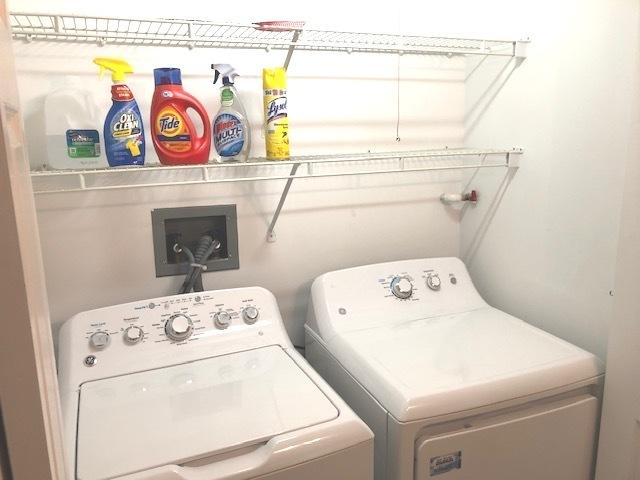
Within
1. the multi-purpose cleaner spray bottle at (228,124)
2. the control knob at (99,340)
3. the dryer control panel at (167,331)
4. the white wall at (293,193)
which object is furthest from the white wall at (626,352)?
the control knob at (99,340)

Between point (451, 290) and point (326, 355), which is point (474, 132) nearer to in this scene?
point (451, 290)

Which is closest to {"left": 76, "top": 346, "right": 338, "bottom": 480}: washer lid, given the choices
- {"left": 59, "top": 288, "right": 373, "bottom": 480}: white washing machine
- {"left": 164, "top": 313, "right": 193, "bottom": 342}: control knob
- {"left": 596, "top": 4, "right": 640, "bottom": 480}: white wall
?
{"left": 59, "top": 288, "right": 373, "bottom": 480}: white washing machine

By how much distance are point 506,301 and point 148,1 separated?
1.73m

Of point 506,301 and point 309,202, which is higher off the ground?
point 309,202

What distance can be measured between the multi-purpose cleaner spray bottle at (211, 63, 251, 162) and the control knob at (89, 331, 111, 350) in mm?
656

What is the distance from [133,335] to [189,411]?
399 millimetres

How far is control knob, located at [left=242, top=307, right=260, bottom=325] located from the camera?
5.35 feet

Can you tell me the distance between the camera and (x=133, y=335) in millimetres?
1490

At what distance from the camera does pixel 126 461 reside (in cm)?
104

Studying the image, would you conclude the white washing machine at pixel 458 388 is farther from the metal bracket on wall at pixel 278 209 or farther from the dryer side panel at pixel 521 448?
the metal bracket on wall at pixel 278 209

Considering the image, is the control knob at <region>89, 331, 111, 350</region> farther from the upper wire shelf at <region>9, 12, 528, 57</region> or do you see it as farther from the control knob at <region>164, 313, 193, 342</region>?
the upper wire shelf at <region>9, 12, 528, 57</region>

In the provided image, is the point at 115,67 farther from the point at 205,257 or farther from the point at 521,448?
the point at 521,448

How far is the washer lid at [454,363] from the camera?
1258 mm

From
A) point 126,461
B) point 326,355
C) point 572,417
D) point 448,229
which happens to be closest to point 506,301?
point 448,229
